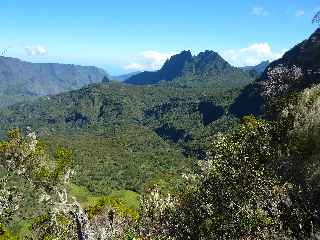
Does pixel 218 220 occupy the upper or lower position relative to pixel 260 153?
lower

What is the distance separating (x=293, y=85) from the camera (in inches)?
3123

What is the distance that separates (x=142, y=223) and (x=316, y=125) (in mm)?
22492

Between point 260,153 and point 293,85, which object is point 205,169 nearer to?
point 260,153

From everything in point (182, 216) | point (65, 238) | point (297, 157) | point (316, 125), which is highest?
point (316, 125)

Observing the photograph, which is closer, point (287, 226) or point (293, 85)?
point (287, 226)

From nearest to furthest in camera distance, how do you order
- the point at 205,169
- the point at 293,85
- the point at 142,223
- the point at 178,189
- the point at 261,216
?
1. the point at 261,216
2. the point at 205,169
3. the point at 178,189
4. the point at 142,223
5. the point at 293,85

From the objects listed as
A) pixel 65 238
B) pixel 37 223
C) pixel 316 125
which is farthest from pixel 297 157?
pixel 37 223

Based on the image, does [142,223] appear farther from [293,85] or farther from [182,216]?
[293,85]

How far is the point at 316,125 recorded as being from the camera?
125 ft

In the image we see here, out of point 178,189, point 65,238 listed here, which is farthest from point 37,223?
point 178,189

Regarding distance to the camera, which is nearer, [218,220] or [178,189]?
[218,220]

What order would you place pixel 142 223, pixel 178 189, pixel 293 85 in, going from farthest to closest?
pixel 293 85, pixel 142 223, pixel 178 189

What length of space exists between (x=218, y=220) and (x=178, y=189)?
36.1 feet

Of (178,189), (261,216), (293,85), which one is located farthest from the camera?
(293,85)
